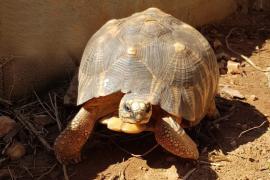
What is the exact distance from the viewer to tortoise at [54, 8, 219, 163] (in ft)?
10.9

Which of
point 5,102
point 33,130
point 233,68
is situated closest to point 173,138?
point 33,130

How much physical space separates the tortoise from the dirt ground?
126 mm

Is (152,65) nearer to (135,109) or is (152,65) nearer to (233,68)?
(135,109)

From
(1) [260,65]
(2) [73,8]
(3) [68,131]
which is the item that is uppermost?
(2) [73,8]

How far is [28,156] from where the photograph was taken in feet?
11.9

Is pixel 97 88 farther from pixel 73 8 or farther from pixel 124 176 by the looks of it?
pixel 73 8

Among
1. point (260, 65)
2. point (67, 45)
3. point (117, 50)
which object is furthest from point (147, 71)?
point (260, 65)

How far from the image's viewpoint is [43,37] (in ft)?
13.5

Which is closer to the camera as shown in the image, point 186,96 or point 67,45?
point 186,96

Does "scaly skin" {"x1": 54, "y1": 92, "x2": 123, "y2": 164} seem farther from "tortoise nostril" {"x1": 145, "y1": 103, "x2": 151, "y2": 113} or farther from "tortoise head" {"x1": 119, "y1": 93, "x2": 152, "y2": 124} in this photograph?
"tortoise nostril" {"x1": 145, "y1": 103, "x2": 151, "y2": 113}

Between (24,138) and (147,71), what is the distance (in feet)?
3.44

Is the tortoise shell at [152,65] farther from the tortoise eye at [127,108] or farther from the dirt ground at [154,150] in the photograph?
the dirt ground at [154,150]

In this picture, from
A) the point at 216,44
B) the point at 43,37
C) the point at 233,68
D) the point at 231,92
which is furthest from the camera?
the point at 216,44

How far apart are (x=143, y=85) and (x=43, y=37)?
117 centimetres
